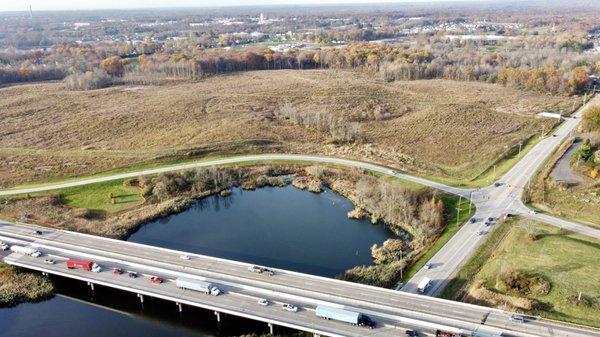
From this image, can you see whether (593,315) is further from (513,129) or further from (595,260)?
(513,129)

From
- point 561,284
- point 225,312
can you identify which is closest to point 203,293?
point 225,312

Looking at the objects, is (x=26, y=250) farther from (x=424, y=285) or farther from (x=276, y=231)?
(x=424, y=285)

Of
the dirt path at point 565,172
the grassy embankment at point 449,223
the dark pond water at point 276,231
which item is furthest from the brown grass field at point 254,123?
the dark pond water at point 276,231

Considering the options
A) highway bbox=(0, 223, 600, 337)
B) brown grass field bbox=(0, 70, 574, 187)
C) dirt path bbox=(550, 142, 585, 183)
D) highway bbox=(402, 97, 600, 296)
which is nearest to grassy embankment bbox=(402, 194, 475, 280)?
highway bbox=(402, 97, 600, 296)

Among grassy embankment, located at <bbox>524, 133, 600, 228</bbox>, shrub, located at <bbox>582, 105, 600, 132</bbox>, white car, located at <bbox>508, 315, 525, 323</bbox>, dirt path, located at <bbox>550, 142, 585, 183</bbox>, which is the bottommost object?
white car, located at <bbox>508, 315, 525, 323</bbox>

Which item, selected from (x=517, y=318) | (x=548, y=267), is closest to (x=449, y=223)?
(x=548, y=267)

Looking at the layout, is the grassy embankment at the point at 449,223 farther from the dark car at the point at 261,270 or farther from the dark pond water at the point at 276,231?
the dark car at the point at 261,270

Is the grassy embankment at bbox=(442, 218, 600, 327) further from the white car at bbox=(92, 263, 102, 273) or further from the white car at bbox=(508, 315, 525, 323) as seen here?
the white car at bbox=(92, 263, 102, 273)
